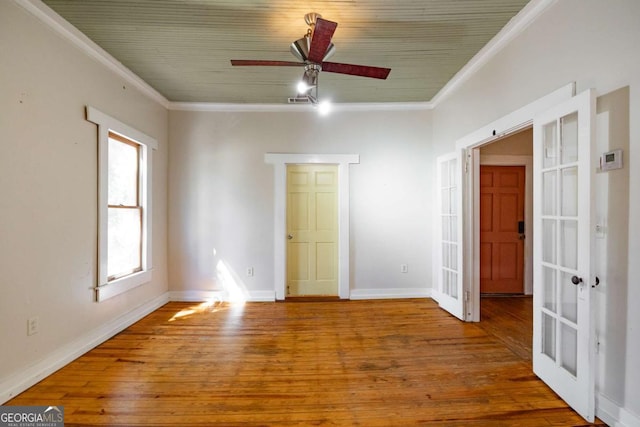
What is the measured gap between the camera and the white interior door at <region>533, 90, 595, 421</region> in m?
1.59

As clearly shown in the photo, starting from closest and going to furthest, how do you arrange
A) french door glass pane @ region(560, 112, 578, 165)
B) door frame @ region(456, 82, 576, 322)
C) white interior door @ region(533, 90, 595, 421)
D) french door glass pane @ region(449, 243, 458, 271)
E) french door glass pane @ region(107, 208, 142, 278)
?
white interior door @ region(533, 90, 595, 421)
french door glass pane @ region(560, 112, 578, 165)
french door glass pane @ region(107, 208, 142, 278)
door frame @ region(456, 82, 576, 322)
french door glass pane @ region(449, 243, 458, 271)

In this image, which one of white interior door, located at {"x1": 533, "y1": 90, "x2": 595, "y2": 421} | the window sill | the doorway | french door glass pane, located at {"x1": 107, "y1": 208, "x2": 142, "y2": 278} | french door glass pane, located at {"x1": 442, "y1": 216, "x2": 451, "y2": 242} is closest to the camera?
white interior door, located at {"x1": 533, "y1": 90, "x2": 595, "y2": 421}

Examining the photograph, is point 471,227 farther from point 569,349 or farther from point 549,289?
point 569,349

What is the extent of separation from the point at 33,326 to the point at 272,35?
295 centimetres

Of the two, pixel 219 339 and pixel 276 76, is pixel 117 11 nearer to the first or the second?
pixel 276 76

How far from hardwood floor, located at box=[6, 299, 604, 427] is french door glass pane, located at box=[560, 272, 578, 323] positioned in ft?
1.91

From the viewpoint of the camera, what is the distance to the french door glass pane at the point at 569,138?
5.71ft

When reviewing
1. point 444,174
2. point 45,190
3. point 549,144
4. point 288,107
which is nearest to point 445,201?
point 444,174

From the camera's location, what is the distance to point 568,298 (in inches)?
70.7

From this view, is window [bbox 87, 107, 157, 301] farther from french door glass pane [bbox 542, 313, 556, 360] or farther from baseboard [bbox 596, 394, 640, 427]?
baseboard [bbox 596, 394, 640, 427]

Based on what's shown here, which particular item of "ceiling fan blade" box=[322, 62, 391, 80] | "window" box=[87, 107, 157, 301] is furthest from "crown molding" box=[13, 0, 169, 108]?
"ceiling fan blade" box=[322, 62, 391, 80]

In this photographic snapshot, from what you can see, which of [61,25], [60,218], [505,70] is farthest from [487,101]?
[60,218]

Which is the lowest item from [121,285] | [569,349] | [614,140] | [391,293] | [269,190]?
[391,293]

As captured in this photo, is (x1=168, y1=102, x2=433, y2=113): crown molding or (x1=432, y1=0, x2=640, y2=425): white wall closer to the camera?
(x1=432, y1=0, x2=640, y2=425): white wall
